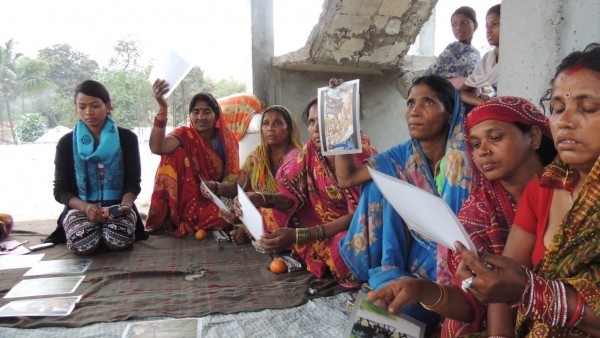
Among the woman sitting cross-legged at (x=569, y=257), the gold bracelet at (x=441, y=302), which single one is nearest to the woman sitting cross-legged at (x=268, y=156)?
the gold bracelet at (x=441, y=302)

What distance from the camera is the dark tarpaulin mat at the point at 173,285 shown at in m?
2.28

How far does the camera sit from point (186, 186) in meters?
3.98

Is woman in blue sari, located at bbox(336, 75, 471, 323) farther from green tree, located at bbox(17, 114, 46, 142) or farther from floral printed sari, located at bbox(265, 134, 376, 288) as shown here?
green tree, located at bbox(17, 114, 46, 142)

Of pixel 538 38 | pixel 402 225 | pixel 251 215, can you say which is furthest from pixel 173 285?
pixel 538 38

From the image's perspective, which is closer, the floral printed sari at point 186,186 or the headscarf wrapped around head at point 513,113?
the headscarf wrapped around head at point 513,113

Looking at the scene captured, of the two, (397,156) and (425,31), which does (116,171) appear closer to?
(397,156)

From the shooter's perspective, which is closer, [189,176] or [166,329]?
[166,329]

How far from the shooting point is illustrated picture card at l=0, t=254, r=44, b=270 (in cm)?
304

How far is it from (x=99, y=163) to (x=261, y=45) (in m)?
2.63

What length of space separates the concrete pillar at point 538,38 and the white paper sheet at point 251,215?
1.54m

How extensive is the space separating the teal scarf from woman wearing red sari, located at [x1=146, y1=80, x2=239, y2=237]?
438mm

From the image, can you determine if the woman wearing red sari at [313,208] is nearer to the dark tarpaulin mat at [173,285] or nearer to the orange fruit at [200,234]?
the dark tarpaulin mat at [173,285]

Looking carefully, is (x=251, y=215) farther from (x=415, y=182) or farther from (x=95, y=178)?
(x=95, y=178)

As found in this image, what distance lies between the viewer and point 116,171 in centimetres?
349
